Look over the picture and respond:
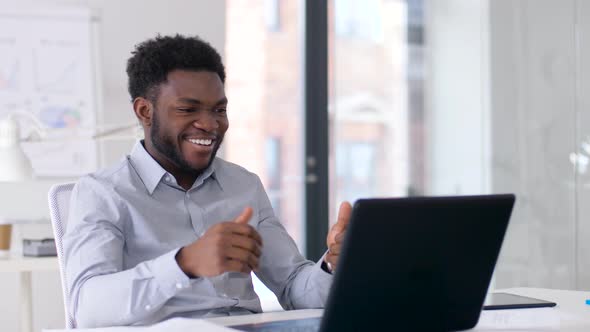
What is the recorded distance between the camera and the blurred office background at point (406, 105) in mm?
3393

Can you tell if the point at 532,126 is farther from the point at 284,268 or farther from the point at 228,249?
the point at 228,249

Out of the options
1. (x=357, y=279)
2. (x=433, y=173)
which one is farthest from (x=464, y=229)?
(x=433, y=173)

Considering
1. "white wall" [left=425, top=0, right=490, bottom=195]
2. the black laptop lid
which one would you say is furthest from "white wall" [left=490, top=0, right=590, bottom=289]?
the black laptop lid

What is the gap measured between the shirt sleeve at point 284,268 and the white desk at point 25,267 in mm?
1037

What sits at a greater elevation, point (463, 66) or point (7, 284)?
point (463, 66)

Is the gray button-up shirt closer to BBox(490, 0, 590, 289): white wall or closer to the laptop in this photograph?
the laptop

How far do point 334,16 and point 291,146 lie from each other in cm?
118

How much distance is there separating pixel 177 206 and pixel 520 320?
76 cm

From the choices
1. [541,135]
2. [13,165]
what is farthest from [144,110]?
[541,135]

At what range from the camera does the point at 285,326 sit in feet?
4.33

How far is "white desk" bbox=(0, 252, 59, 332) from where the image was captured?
8.66 ft

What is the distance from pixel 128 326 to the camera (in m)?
1.43

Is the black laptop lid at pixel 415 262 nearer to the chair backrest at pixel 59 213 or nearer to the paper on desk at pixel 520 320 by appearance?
the paper on desk at pixel 520 320

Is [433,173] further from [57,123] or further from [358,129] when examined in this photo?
[57,123]
